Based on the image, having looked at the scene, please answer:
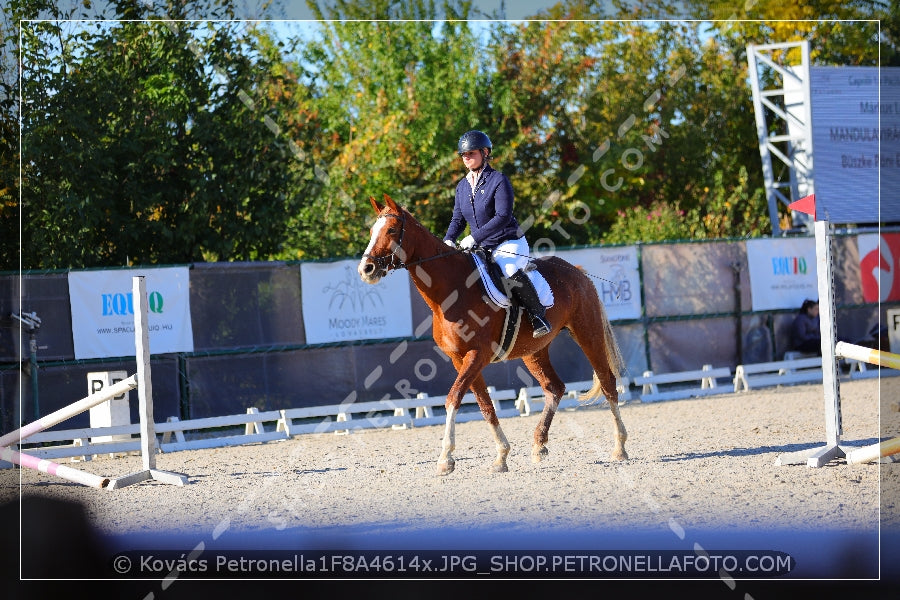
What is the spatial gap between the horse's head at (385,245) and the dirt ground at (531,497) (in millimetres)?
1715

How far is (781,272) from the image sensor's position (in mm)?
17719

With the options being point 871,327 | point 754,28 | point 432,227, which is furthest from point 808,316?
point 754,28

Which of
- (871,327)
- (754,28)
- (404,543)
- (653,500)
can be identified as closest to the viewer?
A: (404,543)

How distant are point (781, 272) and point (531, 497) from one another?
11.9 m

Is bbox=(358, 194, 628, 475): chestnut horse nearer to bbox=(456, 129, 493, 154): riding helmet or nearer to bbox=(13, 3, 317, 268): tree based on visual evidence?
bbox=(456, 129, 493, 154): riding helmet

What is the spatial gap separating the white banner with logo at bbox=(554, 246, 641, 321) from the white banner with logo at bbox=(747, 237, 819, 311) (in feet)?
8.11

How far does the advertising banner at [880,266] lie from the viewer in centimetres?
1894

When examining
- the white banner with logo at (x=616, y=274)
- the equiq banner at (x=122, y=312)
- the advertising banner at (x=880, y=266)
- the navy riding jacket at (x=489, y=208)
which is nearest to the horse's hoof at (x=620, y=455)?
the navy riding jacket at (x=489, y=208)

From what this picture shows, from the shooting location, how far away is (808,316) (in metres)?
17.2

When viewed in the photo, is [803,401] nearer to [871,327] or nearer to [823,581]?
[871,327]

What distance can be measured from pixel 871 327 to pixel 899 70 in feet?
17.6

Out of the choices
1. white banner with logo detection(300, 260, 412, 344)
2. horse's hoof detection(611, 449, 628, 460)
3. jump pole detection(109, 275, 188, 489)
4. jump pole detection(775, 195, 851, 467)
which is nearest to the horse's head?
jump pole detection(109, 275, 188, 489)

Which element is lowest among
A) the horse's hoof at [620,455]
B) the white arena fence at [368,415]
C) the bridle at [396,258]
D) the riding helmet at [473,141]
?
the white arena fence at [368,415]

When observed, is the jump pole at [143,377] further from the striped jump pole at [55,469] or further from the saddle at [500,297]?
the saddle at [500,297]
